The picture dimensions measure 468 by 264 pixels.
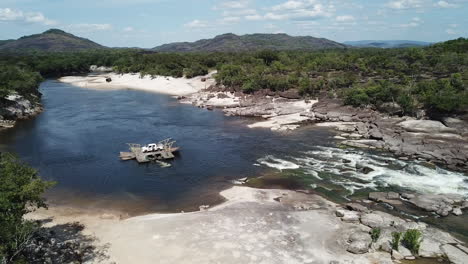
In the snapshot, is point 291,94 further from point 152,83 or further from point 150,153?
point 152,83

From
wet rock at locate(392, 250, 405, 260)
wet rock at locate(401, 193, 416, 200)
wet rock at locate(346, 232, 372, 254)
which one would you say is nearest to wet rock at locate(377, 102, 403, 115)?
wet rock at locate(401, 193, 416, 200)

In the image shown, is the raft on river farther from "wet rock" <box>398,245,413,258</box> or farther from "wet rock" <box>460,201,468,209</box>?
"wet rock" <box>460,201,468,209</box>

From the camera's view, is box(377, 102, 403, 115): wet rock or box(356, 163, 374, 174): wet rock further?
box(377, 102, 403, 115): wet rock

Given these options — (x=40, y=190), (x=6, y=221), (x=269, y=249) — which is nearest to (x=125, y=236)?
(x=40, y=190)

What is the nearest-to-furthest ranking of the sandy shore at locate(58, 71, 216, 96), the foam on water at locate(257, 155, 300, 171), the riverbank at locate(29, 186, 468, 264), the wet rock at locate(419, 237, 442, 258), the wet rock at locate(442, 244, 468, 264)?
the wet rock at locate(442, 244, 468, 264) < the riverbank at locate(29, 186, 468, 264) < the wet rock at locate(419, 237, 442, 258) < the foam on water at locate(257, 155, 300, 171) < the sandy shore at locate(58, 71, 216, 96)

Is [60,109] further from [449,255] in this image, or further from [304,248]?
[449,255]
